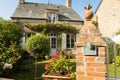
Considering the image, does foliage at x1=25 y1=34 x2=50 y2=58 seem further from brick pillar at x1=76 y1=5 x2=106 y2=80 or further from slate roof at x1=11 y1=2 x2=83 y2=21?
brick pillar at x1=76 y1=5 x2=106 y2=80

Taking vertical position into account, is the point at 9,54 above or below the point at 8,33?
below

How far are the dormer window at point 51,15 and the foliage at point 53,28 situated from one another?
1.37m

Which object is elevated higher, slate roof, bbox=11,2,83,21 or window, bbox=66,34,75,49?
slate roof, bbox=11,2,83,21

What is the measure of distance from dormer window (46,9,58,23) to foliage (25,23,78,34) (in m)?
1.37

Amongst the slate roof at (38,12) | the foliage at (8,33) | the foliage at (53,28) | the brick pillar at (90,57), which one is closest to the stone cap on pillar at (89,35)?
the brick pillar at (90,57)

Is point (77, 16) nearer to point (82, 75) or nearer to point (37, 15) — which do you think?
point (37, 15)

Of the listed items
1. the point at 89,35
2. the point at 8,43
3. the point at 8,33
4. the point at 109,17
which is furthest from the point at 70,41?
the point at 89,35

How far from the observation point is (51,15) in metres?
25.7

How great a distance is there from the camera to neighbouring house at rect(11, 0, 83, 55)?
24312 millimetres

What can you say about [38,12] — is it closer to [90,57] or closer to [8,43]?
[8,43]

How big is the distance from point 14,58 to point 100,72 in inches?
263

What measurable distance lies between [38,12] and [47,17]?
164cm

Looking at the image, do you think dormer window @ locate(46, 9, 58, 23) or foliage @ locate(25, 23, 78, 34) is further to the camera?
dormer window @ locate(46, 9, 58, 23)

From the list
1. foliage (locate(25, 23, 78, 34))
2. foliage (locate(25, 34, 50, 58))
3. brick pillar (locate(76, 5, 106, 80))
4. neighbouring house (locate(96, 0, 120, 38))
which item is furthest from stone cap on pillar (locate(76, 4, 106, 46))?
foliage (locate(25, 23, 78, 34))
